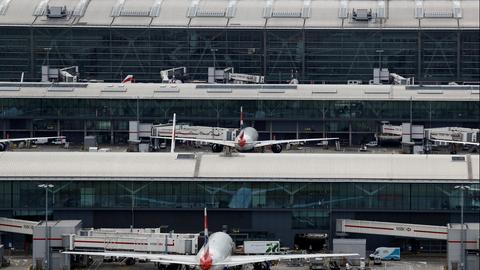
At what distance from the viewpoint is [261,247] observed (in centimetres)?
13938

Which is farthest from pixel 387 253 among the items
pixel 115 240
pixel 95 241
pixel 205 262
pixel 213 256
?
pixel 95 241

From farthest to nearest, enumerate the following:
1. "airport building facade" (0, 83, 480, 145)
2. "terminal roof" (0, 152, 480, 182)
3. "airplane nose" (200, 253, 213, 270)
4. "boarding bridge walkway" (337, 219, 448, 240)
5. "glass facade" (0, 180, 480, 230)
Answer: "airport building facade" (0, 83, 480, 145) → "terminal roof" (0, 152, 480, 182) → "glass facade" (0, 180, 480, 230) → "boarding bridge walkway" (337, 219, 448, 240) → "airplane nose" (200, 253, 213, 270)

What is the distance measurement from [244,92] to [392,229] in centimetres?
5953

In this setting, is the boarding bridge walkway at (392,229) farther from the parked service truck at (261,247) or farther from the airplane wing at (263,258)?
the airplane wing at (263,258)

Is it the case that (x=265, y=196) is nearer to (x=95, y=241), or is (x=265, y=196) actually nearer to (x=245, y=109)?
(x=95, y=241)

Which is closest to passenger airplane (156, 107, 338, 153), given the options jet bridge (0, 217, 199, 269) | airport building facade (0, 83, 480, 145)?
airport building facade (0, 83, 480, 145)

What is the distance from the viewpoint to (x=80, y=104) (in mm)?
195750

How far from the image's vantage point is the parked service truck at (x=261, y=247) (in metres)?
139

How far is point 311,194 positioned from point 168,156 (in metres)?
13.3

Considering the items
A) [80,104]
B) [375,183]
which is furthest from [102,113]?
[375,183]

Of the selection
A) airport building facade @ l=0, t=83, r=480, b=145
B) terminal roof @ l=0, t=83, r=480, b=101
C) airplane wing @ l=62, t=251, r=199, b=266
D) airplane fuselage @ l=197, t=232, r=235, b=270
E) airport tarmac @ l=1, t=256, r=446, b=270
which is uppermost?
terminal roof @ l=0, t=83, r=480, b=101

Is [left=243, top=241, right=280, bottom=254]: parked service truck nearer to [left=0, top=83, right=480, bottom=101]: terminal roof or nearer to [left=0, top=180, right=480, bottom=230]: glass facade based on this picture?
[left=0, top=180, right=480, bottom=230]: glass facade

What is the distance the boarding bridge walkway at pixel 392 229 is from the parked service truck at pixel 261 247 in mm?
6098

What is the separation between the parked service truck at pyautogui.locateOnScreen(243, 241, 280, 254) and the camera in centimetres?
13912
